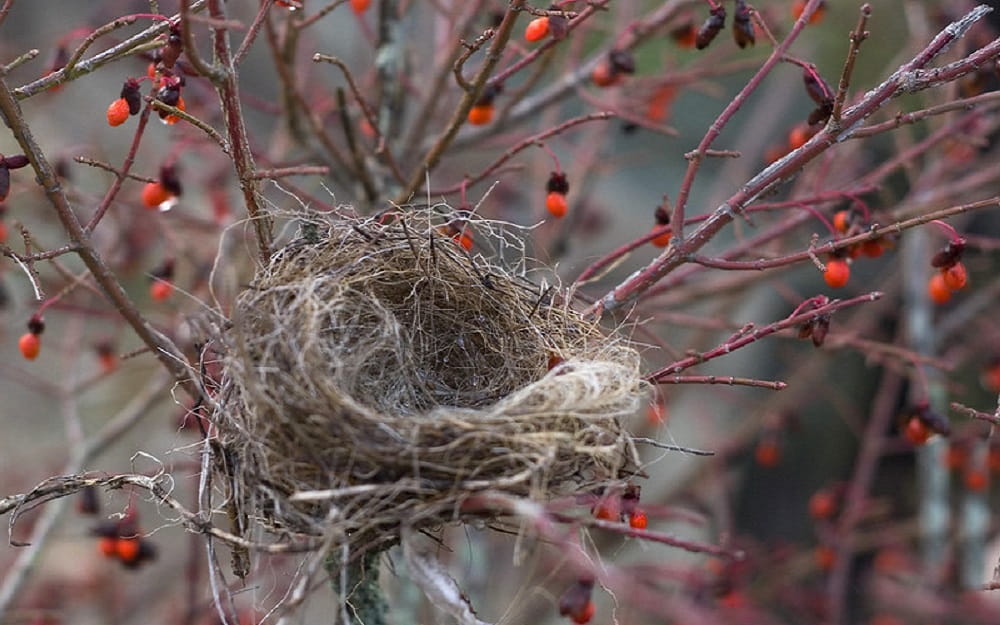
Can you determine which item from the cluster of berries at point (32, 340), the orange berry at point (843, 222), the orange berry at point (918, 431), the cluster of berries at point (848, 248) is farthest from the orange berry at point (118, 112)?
the orange berry at point (918, 431)

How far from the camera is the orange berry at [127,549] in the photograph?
2.93 meters

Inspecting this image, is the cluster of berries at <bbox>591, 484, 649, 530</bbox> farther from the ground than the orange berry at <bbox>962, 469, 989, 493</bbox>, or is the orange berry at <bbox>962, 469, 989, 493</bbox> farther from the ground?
the cluster of berries at <bbox>591, 484, 649, 530</bbox>

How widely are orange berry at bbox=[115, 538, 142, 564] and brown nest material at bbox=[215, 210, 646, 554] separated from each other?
929mm

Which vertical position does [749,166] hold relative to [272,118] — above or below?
below

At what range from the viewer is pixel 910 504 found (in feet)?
20.1

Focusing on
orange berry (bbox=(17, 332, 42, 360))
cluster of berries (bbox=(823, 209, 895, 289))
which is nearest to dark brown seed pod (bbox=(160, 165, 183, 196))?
orange berry (bbox=(17, 332, 42, 360))

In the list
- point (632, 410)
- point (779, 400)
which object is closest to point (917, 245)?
point (779, 400)

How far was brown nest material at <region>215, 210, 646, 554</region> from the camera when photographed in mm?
1948

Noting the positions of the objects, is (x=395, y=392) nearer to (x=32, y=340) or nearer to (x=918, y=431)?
(x=32, y=340)

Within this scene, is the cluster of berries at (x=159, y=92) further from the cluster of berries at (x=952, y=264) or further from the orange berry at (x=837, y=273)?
the cluster of berries at (x=952, y=264)

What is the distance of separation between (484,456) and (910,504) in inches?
188

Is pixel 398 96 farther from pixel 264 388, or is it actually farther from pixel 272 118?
pixel 272 118

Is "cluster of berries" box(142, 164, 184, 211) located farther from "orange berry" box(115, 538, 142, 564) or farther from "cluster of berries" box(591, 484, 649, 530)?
"cluster of berries" box(591, 484, 649, 530)

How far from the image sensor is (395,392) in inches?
101
